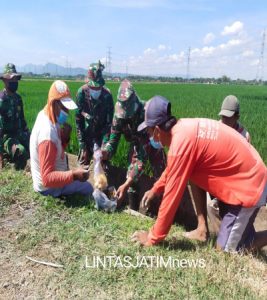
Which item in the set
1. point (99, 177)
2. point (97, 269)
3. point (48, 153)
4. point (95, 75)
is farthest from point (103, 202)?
point (95, 75)

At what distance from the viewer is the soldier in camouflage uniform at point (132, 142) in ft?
13.7

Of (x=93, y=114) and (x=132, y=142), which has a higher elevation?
(x=93, y=114)

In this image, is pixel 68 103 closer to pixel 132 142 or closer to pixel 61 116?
pixel 61 116

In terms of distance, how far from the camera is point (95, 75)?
5188 mm

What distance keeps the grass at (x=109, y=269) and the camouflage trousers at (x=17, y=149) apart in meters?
1.94

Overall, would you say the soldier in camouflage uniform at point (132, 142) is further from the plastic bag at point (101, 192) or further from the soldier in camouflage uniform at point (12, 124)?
the soldier in camouflage uniform at point (12, 124)

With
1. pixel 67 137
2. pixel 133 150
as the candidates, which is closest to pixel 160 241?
pixel 133 150

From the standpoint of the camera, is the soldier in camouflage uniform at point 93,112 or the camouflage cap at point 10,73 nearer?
the soldier in camouflage uniform at point 93,112

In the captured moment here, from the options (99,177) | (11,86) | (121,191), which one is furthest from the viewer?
(11,86)

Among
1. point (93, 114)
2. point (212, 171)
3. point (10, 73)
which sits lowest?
point (212, 171)

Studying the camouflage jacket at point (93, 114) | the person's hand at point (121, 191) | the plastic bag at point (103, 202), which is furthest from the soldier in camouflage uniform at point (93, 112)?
the plastic bag at point (103, 202)

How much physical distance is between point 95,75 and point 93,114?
1.81ft

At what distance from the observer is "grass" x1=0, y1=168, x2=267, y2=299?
9.08 feet

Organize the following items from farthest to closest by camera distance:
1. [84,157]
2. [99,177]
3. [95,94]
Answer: [84,157]
[95,94]
[99,177]
